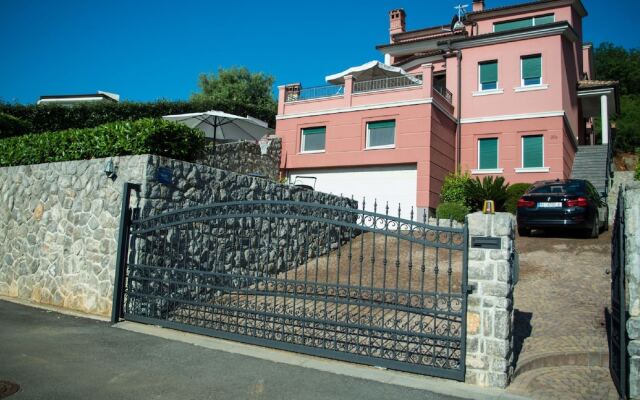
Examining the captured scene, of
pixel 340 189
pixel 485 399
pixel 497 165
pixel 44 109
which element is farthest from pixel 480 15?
pixel 485 399

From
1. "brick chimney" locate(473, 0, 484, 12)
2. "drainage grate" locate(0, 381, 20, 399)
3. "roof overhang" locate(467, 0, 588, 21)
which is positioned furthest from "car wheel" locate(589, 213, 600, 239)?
"brick chimney" locate(473, 0, 484, 12)

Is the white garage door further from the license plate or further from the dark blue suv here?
the license plate

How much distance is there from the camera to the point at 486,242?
4.83 metres

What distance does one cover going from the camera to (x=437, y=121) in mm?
18500

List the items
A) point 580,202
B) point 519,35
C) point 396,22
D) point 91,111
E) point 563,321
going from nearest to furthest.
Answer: point 563,321, point 580,202, point 519,35, point 91,111, point 396,22

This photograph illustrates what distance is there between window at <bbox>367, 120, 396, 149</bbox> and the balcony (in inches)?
32.8

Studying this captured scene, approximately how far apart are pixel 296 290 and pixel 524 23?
2494 cm

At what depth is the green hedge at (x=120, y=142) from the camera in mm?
8203

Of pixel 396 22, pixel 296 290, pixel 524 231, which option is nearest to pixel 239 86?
pixel 396 22

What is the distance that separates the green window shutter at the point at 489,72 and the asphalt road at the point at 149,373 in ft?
61.5

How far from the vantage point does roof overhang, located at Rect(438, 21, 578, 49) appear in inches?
749

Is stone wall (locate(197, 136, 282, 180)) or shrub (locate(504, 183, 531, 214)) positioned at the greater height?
stone wall (locate(197, 136, 282, 180))

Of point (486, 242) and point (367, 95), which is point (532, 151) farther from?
point (486, 242)

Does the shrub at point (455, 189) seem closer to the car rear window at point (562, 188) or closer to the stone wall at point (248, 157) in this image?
the car rear window at point (562, 188)
